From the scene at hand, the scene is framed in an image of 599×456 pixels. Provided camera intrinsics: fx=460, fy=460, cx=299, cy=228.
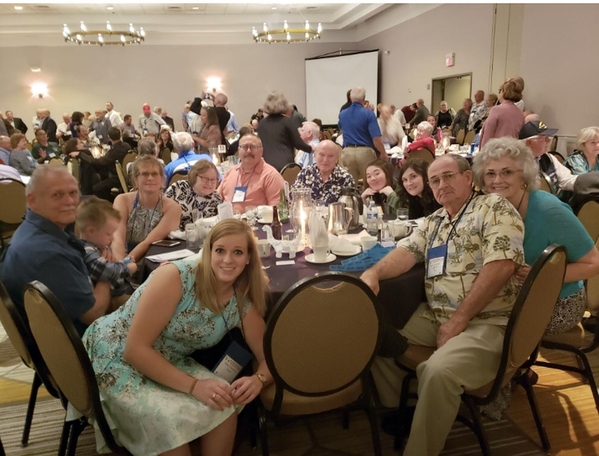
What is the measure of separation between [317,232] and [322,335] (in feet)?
2.52

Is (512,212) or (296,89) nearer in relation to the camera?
(512,212)

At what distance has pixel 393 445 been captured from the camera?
2.10 metres

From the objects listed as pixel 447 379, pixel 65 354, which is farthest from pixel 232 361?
pixel 447 379

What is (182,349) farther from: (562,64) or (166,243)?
(562,64)

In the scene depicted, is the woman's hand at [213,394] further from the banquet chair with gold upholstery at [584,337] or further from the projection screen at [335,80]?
the projection screen at [335,80]

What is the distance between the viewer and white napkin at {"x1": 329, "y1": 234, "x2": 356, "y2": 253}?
2352 mm

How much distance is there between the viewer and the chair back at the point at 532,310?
1591mm

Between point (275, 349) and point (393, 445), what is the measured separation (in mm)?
981

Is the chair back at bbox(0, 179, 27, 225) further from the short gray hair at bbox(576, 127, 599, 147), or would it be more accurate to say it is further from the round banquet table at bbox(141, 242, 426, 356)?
the short gray hair at bbox(576, 127, 599, 147)

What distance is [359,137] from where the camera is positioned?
19.2 feet

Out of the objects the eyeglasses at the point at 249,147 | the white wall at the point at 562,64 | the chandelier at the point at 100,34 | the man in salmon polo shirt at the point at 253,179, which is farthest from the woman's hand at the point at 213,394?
the chandelier at the point at 100,34

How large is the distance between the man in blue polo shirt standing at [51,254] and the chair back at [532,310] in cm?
163

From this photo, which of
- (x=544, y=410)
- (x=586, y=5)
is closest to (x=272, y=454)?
(x=544, y=410)

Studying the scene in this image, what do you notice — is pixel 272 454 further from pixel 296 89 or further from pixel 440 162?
pixel 296 89
